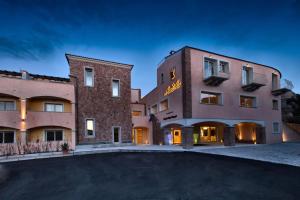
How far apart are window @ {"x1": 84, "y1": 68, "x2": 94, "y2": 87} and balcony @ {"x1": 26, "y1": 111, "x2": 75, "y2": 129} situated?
14.8ft

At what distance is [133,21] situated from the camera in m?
40.2

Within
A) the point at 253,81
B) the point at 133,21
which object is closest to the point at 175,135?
the point at 253,81

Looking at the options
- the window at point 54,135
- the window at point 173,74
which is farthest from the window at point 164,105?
the window at point 54,135

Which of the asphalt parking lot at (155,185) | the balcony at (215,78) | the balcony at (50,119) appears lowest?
the asphalt parking lot at (155,185)

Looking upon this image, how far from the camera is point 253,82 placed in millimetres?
Answer: 24203

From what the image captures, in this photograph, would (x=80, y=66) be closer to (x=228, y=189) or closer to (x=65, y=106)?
(x=65, y=106)

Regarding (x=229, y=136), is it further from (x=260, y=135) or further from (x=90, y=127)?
(x=90, y=127)

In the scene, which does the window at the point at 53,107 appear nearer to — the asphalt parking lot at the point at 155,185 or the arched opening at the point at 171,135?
the asphalt parking lot at the point at 155,185

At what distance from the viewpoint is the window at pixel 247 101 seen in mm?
25383

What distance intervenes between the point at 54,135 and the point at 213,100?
18725 mm

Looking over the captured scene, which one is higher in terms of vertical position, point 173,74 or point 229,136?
point 173,74

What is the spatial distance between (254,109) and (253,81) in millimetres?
3849

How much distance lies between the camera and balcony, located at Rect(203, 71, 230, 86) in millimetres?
21717

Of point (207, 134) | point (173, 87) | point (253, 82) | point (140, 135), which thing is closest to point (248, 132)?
point (207, 134)
